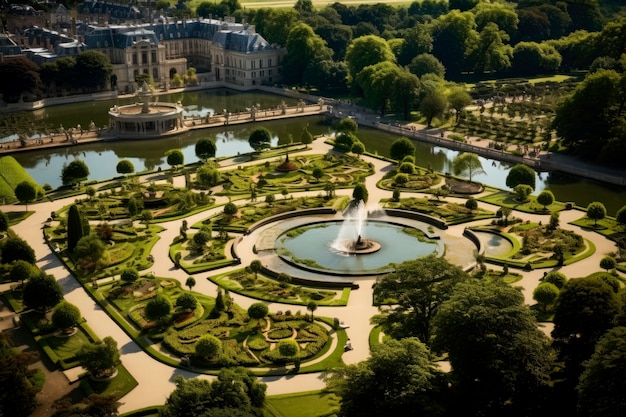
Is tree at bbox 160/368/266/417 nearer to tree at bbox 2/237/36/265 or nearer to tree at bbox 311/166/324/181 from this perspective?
tree at bbox 2/237/36/265

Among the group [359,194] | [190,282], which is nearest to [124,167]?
[359,194]

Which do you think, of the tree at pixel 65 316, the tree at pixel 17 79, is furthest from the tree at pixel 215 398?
the tree at pixel 17 79

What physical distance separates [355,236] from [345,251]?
278cm

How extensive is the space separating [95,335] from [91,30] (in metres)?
83.0

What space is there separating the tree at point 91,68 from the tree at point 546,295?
74.0 meters

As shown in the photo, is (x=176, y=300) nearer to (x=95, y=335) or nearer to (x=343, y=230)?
(x=95, y=335)

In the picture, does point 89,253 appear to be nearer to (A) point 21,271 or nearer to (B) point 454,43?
(A) point 21,271

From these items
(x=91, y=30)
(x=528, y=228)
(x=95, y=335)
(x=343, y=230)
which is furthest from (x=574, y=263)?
(x=91, y=30)

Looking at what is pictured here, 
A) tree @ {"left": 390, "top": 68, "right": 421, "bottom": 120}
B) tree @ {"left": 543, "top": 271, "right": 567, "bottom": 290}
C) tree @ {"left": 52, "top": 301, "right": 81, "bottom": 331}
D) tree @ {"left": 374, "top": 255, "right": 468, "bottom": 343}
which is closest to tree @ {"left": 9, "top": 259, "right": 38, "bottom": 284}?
tree @ {"left": 52, "top": 301, "right": 81, "bottom": 331}

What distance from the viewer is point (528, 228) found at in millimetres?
55125

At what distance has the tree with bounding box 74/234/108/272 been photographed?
161 ft

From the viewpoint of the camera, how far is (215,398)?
30.4 metres

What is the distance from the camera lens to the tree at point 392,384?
2942 centimetres

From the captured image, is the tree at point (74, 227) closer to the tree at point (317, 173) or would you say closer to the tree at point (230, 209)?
the tree at point (230, 209)
